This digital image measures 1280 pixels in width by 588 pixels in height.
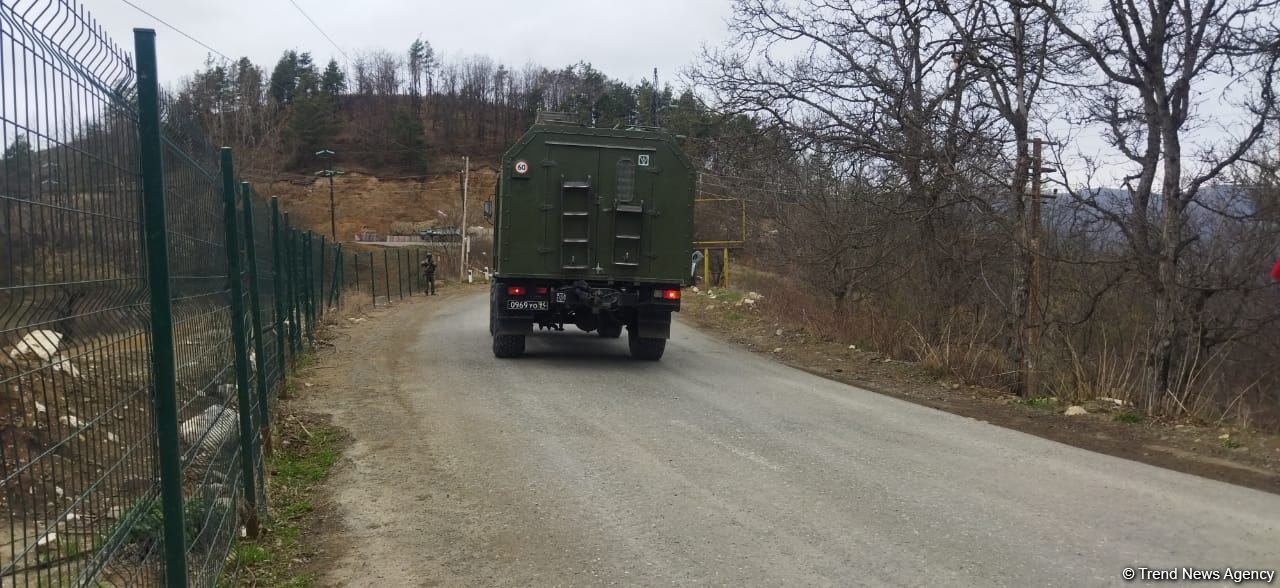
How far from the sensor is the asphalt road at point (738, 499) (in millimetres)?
4926

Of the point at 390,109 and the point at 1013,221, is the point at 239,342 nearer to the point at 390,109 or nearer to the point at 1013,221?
the point at 1013,221

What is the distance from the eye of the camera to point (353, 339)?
55.6 ft

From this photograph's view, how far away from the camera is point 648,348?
13.8 metres

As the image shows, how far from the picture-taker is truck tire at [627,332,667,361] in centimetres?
1371

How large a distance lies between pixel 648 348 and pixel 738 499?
7.64 meters

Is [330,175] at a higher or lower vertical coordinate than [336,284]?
higher

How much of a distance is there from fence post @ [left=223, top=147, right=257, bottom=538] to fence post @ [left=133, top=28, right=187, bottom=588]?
222 cm

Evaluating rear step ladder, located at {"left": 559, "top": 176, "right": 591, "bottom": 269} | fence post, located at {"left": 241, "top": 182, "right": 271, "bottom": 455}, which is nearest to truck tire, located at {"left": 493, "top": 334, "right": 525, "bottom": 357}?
rear step ladder, located at {"left": 559, "top": 176, "right": 591, "bottom": 269}

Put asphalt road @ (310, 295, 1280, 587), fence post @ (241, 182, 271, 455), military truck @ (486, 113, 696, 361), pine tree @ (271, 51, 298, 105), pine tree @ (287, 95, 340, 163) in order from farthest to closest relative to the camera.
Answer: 1. pine tree @ (271, 51, 298, 105)
2. pine tree @ (287, 95, 340, 163)
3. military truck @ (486, 113, 696, 361)
4. fence post @ (241, 182, 271, 455)
5. asphalt road @ (310, 295, 1280, 587)

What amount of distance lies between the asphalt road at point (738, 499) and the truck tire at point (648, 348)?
303 centimetres

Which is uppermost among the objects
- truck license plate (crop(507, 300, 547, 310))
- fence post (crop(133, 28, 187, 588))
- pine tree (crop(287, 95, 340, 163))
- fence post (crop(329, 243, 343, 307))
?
pine tree (crop(287, 95, 340, 163))

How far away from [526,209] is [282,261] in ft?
10.9

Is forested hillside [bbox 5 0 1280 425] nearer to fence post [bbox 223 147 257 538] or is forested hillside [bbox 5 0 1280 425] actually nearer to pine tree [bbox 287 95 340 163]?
fence post [bbox 223 147 257 538]

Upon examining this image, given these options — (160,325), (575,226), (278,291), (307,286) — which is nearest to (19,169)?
(160,325)
